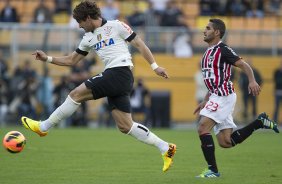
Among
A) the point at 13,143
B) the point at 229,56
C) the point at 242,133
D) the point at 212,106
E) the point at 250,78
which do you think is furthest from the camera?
the point at 242,133

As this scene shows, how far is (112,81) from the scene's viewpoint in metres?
10.5

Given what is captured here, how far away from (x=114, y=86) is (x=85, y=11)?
1.13 m

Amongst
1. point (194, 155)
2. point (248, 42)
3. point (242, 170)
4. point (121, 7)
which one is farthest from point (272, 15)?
point (242, 170)

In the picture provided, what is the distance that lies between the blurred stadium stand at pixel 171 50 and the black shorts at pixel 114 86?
1360 centimetres

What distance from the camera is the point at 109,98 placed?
1073 cm

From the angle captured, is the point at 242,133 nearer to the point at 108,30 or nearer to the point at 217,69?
the point at 217,69

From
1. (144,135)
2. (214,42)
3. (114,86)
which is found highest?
(214,42)

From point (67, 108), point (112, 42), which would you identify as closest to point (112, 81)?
point (112, 42)

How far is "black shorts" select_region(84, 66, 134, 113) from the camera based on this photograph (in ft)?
34.4

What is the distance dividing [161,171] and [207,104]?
1.28 meters

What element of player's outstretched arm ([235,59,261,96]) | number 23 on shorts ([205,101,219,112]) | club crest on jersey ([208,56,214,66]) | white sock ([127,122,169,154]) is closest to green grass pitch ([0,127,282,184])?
white sock ([127,122,169,154])

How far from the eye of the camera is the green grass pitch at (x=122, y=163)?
10094 millimetres

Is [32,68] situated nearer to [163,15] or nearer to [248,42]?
[163,15]

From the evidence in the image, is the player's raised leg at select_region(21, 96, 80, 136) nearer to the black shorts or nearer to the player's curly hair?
the black shorts
